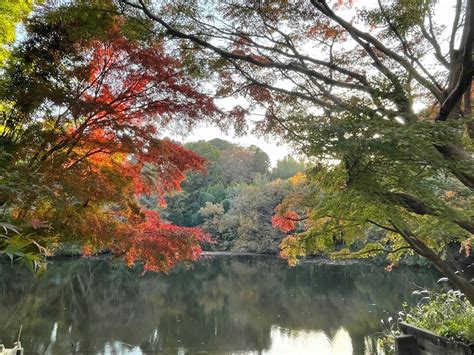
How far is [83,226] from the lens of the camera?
13.1ft

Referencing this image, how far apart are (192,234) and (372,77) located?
113 inches

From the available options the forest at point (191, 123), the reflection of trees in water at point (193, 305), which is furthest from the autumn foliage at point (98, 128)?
the reflection of trees in water at point (193, 305)

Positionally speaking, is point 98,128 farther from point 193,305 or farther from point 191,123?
point 193,305

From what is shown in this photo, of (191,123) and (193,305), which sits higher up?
(191,123)

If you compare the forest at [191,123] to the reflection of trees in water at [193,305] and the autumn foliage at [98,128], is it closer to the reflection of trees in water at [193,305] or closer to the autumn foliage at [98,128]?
the autumn foliage at [98,128]

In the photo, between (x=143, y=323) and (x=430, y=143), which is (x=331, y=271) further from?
(x=430, y=143)

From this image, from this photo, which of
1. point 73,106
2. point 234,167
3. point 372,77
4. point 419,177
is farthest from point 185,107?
point 234,167

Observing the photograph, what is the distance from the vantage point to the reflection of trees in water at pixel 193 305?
7.74 m

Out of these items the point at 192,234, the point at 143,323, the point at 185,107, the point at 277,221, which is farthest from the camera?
the point at 143,323

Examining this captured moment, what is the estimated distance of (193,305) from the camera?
11016 millimetres

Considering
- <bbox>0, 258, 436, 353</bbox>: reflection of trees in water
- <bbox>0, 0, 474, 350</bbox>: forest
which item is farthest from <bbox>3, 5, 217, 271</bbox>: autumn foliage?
<bbox>0, 258, 436, 353</bbox>: reflection of trees in water

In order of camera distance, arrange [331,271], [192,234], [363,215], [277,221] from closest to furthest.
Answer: [363,215] < [192,234] < [277,221] < [331,271]

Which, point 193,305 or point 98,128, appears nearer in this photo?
point 98,128

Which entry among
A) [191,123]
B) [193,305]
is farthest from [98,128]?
[193,305]
